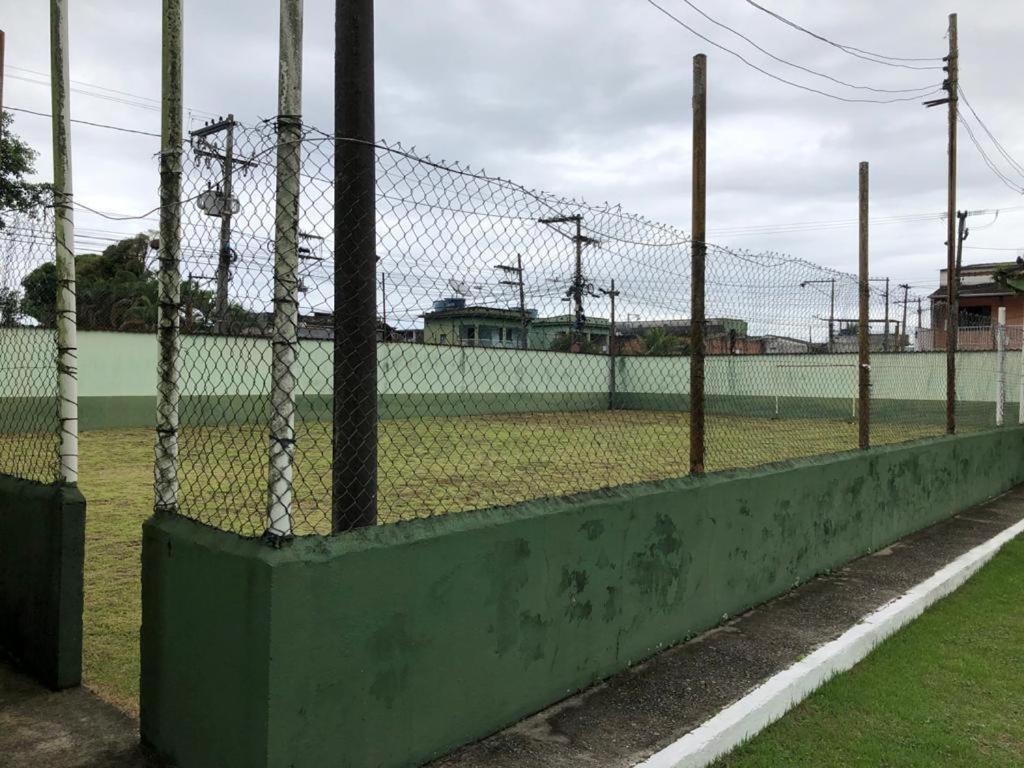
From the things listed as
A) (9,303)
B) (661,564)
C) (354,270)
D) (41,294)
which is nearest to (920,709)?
(661,564)

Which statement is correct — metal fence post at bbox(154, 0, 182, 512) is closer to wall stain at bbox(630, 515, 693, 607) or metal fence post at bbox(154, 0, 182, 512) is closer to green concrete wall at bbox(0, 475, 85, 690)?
green concrete wall at bbox(0, 475, 85, 690)

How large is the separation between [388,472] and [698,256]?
710 cm

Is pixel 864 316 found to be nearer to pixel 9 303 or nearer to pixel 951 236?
pixel 951 236

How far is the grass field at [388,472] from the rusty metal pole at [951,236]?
2.27 ft

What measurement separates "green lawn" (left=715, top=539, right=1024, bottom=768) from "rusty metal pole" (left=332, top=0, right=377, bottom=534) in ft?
5.60

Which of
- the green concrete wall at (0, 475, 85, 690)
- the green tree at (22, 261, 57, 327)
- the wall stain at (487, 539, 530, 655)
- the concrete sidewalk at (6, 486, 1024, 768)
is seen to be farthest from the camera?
the green tree at (22, 261, 57, 327)

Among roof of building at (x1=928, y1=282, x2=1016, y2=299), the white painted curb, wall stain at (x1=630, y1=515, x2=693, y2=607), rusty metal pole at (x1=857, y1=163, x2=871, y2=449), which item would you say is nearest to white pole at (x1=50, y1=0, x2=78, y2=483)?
wall stain at (x1=630, y1=515, x2=693, y2=607)

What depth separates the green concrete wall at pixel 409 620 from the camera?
7.51 ft

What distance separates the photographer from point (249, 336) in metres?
2.80

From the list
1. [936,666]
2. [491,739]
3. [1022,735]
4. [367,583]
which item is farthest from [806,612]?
[367,583]

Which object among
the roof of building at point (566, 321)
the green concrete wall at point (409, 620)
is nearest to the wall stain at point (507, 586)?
the green concrete wall at point (409, 620)

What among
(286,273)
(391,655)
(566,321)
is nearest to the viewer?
(286,273)

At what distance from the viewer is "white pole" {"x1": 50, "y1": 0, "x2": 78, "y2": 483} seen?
11.0 ft

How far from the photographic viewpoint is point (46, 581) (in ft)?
11.0
